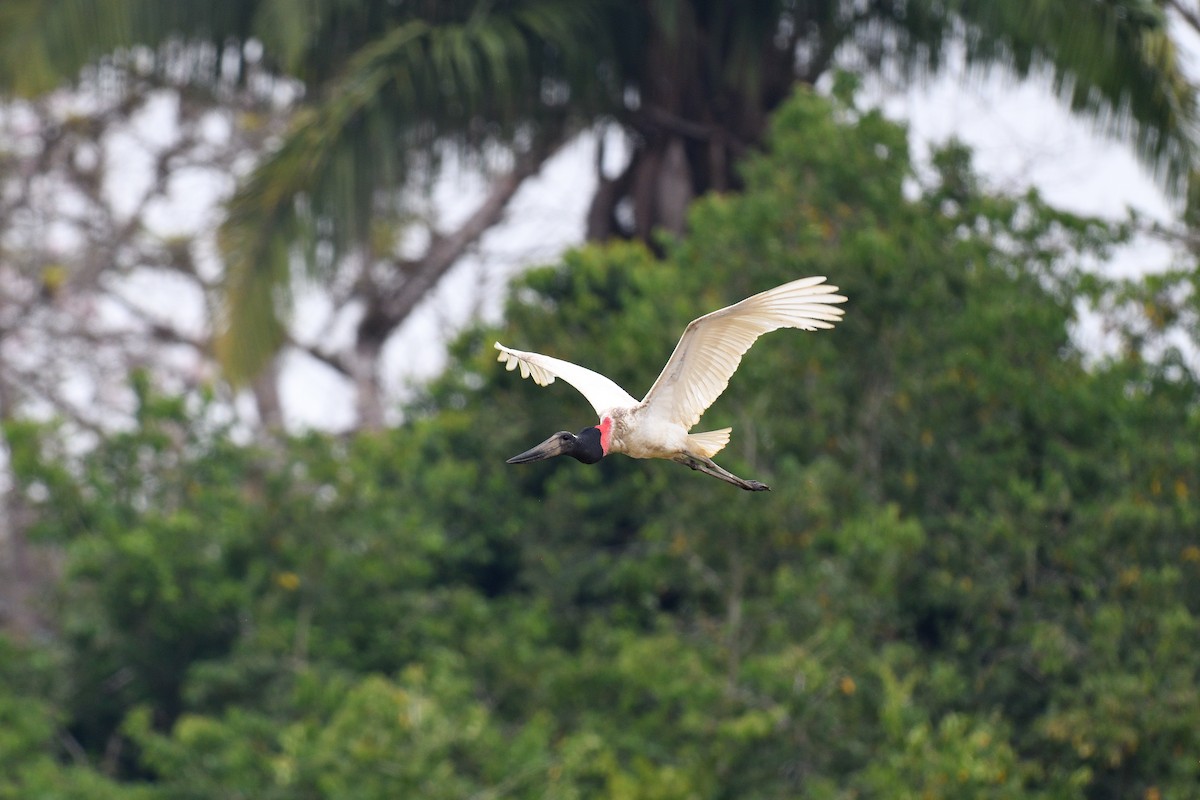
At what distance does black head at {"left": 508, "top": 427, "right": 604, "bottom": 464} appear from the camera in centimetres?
477

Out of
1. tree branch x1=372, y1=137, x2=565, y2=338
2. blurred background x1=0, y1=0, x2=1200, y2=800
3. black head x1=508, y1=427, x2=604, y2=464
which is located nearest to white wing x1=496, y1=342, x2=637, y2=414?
black head x1=508, y1=427, x2=604, y2=464

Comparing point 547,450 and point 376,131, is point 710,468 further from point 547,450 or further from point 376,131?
point 376,131

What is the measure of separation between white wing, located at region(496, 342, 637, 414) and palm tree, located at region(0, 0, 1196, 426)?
19.4 ft

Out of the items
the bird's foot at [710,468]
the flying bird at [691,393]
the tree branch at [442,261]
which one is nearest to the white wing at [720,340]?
the flying bird at [691,393]

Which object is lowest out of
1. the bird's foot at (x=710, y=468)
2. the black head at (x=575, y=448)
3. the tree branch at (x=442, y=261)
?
the tree branch at (x=442, y=261)

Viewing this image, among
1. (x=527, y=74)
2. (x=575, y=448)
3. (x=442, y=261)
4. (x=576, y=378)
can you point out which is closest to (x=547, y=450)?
(x=575, y=448)

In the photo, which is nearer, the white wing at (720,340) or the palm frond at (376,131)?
the white wing at (720,340)

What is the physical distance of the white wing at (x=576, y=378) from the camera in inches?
202

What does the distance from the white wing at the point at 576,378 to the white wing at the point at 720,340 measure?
132mm

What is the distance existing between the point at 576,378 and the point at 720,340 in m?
0.52

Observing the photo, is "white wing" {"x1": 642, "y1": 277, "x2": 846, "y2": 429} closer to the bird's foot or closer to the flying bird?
the flying bird

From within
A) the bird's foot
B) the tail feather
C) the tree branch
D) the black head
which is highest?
the black head

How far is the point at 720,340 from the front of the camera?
4.99m

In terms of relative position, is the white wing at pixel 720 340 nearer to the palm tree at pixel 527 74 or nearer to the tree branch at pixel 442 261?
the palm tree at pixel 527 74
